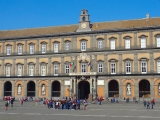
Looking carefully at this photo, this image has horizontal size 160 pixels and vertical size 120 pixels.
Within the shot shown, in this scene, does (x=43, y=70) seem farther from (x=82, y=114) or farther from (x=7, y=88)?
(x=82, y=114)

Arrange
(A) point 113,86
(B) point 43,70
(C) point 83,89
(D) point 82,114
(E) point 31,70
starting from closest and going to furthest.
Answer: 1. (D) point 82,114
2. (A) point 113,86
3. (C) point 83,89
4. (B) point 43,70
5. (E) point 31,70

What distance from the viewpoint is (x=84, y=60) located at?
60750mm

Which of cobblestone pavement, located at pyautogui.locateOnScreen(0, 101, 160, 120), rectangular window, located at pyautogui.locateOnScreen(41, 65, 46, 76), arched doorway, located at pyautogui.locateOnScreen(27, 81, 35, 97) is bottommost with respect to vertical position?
cobblestone pavement, located at pyautogui.locateOnScreen(0, 101, 160, 120)

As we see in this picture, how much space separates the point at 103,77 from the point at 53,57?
11776 millimetres

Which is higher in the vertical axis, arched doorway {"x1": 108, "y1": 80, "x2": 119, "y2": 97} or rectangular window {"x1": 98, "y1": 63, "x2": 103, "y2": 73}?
rectangular window {"x1": 98, "y1": 63, "x2": 103, "y2": 73}

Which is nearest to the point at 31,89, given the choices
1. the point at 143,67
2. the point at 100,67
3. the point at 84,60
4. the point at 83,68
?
the point at 83,68

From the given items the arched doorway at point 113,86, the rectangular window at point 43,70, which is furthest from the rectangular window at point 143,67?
the rectangular window at point 43,70

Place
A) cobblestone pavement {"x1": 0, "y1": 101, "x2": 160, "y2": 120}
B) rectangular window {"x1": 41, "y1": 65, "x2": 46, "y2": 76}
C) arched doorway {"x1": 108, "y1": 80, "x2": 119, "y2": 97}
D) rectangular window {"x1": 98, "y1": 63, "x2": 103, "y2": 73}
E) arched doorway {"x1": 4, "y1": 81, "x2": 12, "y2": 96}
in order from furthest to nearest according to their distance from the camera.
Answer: arched doorway {"x1": 4, "y1": 81, "x2": 12, "y2": 96} < rectangular window {"x1": 41, "y1": 65, "x2": 46, "y2": 76} < arched doorway {"x1": 108, "y1": 80, "x2": 119, "y2": 97} < rectangular window {"x1": 98, "y1": 63, "x2": 103, "y2": 73} < cobblestone pavement {"x1": 0, "y1": 101, "x2": 160, "y2": 120}

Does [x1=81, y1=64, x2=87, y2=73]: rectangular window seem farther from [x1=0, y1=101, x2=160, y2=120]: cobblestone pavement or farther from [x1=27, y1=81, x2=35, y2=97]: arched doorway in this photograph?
[x1=0, y1=101, x2=160, y2=120]: cobblestone pavement

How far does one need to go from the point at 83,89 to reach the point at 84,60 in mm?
6559

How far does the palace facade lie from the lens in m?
56.8

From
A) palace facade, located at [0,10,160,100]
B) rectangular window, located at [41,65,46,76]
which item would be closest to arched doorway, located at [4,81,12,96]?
palace facade, located at [0,10,160,100]

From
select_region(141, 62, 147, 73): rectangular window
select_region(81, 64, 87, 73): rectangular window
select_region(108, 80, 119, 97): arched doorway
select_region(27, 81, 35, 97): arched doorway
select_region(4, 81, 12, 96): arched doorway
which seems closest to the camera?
select_region(141, 62, 147, 73): rectangular window

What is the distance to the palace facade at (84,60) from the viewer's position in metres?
56.8
